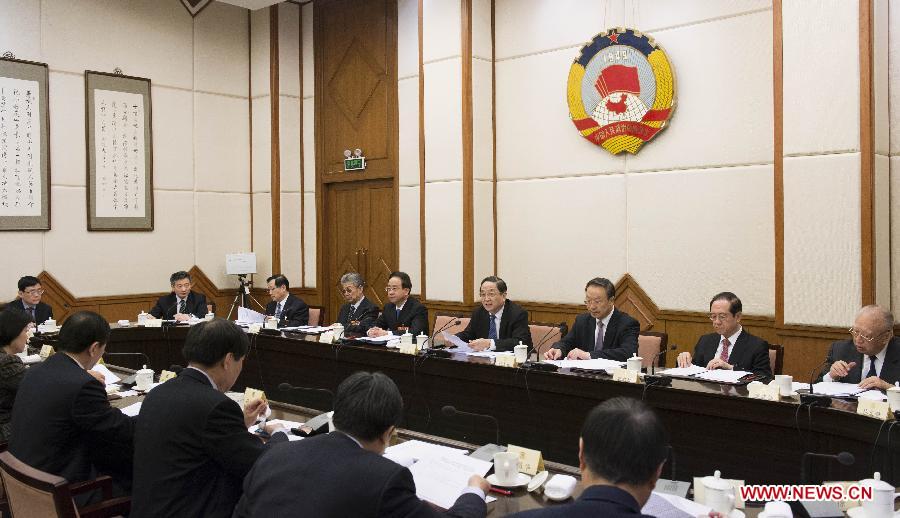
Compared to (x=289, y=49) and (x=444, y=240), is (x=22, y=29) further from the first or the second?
(x=444, y=240)

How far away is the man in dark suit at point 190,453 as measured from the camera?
215cm

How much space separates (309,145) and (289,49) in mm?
1094

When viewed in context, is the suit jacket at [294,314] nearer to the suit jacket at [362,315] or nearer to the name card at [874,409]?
the suit jacket at [362,315]

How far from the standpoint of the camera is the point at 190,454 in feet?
7.06

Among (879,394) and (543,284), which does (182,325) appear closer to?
(543,284)

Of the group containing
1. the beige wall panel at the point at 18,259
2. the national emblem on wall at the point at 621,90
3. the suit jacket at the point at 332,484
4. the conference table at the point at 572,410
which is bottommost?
the conference table at the point at 572,410

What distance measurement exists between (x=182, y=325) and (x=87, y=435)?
3.57 meters

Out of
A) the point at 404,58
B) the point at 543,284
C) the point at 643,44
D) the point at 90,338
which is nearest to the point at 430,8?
the point at 404,58

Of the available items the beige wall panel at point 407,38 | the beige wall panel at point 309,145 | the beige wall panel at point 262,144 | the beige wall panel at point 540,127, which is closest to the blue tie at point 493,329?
the beige wall panel at point 540,127

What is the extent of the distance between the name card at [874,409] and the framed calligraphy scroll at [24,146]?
687cm

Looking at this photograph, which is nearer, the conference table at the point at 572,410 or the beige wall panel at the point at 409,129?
the conference table at the point at 572,410

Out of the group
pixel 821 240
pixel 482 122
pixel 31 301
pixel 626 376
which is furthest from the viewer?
pixel 482 122

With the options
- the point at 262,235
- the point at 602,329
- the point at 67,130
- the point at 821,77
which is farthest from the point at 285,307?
the point at 821,77

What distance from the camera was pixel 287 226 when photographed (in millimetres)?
8422
